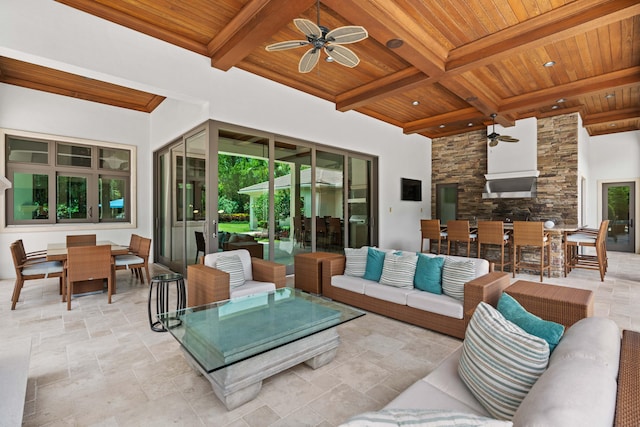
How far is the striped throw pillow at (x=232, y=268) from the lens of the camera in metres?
3.61

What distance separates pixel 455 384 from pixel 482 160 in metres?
8.06

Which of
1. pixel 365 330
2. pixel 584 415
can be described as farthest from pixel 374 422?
pixel 365 330

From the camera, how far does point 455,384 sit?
5.08ft

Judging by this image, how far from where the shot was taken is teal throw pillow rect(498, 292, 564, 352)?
143cm

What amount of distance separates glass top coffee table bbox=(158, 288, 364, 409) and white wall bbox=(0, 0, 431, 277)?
10.2ft

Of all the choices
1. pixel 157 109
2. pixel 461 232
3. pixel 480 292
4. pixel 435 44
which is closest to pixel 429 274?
pixel 480 292

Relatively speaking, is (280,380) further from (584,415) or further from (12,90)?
(12,90)

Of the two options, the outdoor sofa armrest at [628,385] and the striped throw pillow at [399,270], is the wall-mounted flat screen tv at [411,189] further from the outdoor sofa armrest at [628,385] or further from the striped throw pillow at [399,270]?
the outdoor sofa armrest at [628,385]

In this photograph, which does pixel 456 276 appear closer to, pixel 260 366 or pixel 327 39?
pixel 260 366

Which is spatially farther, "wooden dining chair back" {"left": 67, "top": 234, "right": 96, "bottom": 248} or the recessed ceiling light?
"wooden dining chair back" {"left": 67, "top": 234, "right": 96, "bottom": 248}

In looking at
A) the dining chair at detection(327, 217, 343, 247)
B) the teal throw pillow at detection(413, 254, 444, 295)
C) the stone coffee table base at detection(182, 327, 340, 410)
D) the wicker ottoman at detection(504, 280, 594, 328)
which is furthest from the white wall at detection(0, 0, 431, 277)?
the wicker ottoman at detection(504, 280, 594, 328)

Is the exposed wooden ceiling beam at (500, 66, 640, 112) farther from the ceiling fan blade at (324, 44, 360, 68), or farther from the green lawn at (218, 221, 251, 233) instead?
the green lawn at (218, 221, 251, 233)

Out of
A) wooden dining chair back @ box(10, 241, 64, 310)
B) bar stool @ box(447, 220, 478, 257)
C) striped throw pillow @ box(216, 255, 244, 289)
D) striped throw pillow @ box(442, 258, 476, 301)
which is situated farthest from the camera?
bar stool @ box(447, 220, 478, 257)

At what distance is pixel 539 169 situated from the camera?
7305 mm
